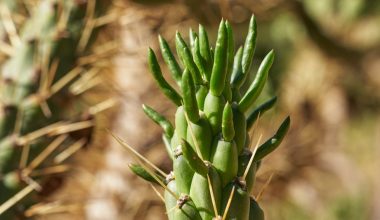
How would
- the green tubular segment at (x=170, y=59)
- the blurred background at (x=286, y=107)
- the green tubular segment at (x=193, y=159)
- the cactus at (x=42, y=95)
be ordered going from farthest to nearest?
the blurred background at (x=286, y=107)
the cactus at (x=42, y=95)
the green tubular segment at (x=170, y=59)
the green tubular segment at (x=193, y=159)

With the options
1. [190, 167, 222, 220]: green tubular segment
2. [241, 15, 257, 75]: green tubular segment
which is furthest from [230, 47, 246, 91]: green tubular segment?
[190, 167, 222, 220]: green tubular segment

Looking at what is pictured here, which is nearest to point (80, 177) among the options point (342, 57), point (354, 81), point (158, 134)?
point (158, 134)

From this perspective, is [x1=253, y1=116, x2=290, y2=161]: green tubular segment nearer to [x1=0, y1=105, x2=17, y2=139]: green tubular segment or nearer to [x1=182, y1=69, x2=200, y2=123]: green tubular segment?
[x1=182, y1=69, x2=200, y2=123]: green tubular segment

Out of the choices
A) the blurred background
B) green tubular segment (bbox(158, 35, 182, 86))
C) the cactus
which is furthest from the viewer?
the blurred background

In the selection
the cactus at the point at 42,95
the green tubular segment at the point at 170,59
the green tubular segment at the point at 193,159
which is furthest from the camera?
the cactus at the point at 42,95

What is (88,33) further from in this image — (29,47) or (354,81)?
(354,81)

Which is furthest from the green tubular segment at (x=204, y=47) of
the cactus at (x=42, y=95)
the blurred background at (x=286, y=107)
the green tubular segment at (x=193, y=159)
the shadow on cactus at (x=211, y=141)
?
the blurred background at (x=286, y=107)

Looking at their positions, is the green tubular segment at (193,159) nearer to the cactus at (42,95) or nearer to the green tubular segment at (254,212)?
the green tubular segment at (254,212)
